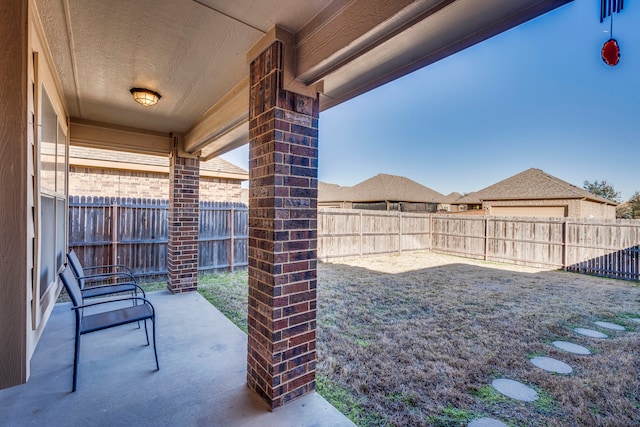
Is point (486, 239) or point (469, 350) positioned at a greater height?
point (486, 239)

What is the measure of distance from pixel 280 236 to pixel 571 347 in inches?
141

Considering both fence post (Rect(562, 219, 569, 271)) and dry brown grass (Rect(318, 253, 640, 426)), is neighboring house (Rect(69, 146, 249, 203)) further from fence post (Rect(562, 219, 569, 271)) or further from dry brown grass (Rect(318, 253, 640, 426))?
fence post (Rect(562, 219, 569, 271))

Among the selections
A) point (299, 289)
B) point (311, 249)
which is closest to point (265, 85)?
point (311, 249)

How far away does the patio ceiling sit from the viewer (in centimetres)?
137

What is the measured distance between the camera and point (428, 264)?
330 inches

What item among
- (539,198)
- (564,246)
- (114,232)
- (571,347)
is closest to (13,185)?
(114,232)

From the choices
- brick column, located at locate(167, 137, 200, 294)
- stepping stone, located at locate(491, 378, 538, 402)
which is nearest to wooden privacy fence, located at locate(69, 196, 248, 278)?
brick column, located at locate(167, 137, 200, 294)

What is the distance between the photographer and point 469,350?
294cm

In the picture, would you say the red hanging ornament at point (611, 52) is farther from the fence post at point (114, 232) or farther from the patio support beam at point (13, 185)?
the fence post at point (114, 232)

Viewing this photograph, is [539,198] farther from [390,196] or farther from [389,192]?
[389,192]

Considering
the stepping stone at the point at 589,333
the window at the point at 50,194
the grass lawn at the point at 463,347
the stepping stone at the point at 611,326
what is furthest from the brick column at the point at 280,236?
the stepping stone at the point at 611,326

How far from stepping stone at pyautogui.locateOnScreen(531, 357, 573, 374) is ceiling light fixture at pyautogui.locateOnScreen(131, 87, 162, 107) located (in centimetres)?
485

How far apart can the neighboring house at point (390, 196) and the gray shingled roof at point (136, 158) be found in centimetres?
1110

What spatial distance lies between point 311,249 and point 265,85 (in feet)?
4.11
